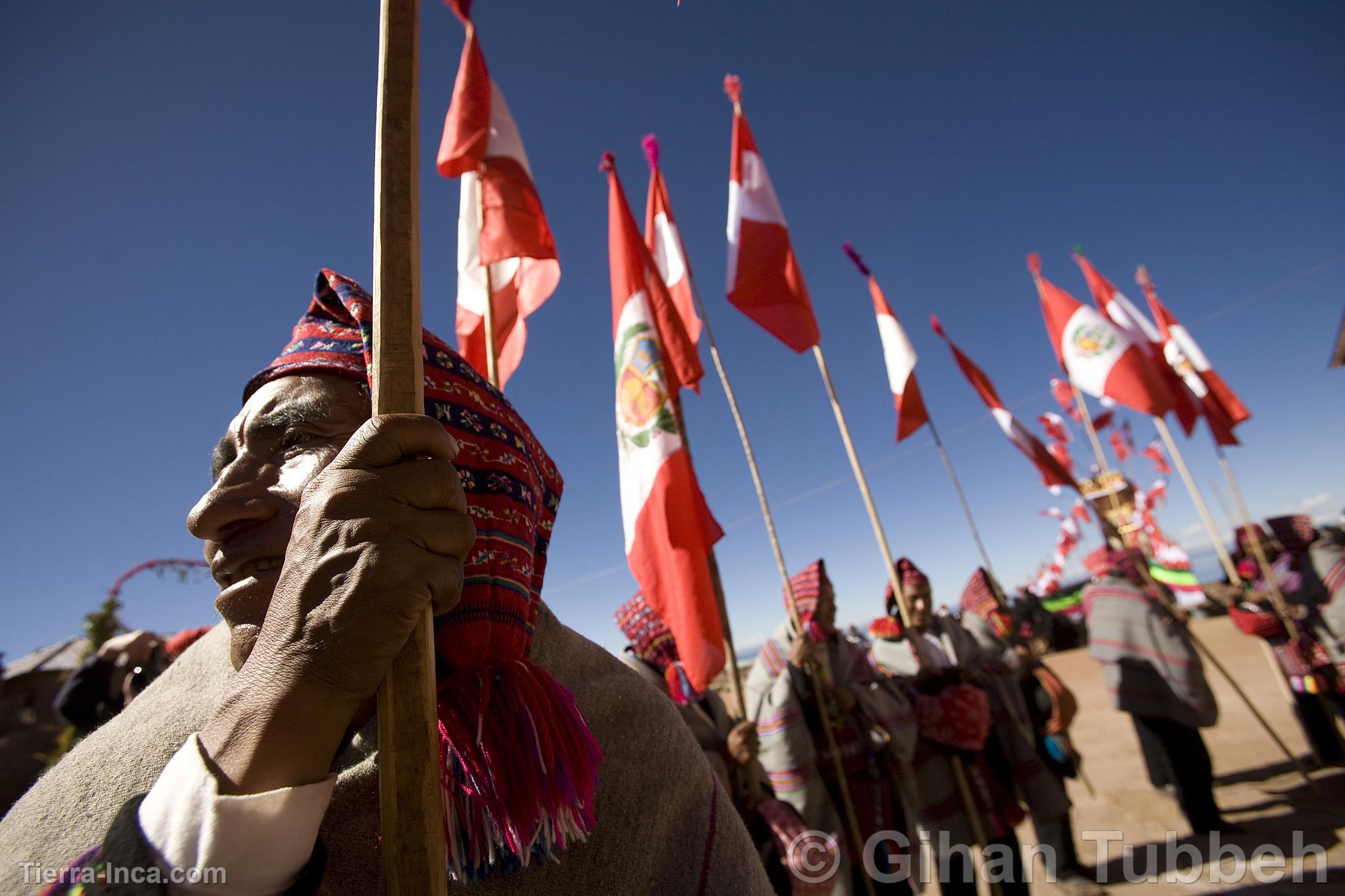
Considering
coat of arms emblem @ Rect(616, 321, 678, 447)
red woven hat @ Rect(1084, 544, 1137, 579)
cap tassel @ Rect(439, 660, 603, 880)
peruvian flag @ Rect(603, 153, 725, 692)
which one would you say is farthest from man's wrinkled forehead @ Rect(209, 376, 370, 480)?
red woven hat @ Rect(1084, 544, 1137, 579)

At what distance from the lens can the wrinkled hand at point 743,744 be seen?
10.5ft

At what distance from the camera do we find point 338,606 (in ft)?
2.33

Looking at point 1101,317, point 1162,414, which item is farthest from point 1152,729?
point 1101,317

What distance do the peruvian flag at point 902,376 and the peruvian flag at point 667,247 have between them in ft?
7.79

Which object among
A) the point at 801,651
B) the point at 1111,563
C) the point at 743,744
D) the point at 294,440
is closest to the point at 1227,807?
the point at 1111,563

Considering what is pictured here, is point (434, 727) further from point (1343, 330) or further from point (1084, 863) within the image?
point (1343, 330)

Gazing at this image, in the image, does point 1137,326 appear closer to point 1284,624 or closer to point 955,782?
point 1284,624

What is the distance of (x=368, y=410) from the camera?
1265 millimetres

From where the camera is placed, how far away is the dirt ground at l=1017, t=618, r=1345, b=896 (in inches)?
179

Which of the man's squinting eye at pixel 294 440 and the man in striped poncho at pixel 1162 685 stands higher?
the man's squinting eye at pixel 294 440

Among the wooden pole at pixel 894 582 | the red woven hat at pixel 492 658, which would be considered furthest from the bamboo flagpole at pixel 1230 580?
the red woven hat at pixel 492 658

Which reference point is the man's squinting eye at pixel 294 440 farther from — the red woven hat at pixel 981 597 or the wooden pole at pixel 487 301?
the red woven hat at pixel 981 597

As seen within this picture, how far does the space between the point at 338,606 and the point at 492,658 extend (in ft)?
1.25

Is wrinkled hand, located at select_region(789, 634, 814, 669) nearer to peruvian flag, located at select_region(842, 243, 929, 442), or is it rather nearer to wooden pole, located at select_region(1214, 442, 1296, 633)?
peruvian flag, located at select_region(842, 243, 929, 442)
